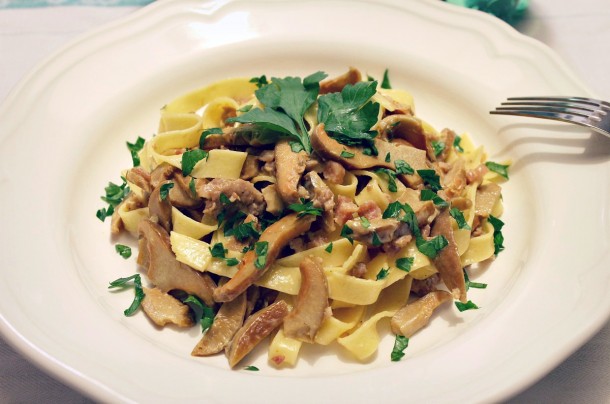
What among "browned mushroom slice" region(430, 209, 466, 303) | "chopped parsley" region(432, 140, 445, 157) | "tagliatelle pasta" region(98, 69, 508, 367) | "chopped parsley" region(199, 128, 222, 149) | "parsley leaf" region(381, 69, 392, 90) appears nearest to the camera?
"tagliatelle pasta" region(98, 69, 508, 367)

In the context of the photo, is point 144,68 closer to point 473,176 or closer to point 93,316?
point 93,316

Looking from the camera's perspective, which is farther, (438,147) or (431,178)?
(438,147)

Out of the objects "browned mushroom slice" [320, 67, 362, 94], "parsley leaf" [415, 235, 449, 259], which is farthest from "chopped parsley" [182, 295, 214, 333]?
"browned mushroom slice" [320, 67, 362, 94]

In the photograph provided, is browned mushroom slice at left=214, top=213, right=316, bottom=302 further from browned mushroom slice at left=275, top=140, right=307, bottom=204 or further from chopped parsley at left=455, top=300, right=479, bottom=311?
chopped parsley at left=455, top=300, right=479, bottom=311

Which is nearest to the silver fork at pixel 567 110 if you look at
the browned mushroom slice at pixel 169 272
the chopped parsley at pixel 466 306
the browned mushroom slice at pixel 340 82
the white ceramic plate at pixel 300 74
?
the white ceramic plate at pixel 300 74

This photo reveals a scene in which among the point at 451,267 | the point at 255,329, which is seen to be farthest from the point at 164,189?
the point at 451,267

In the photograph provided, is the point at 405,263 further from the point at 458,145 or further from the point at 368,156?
the point at 458,145

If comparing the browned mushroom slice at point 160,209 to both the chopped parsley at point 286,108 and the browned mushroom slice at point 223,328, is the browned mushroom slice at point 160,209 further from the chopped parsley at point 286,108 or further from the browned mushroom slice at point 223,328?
the browned mushroom slice at point 223,328
